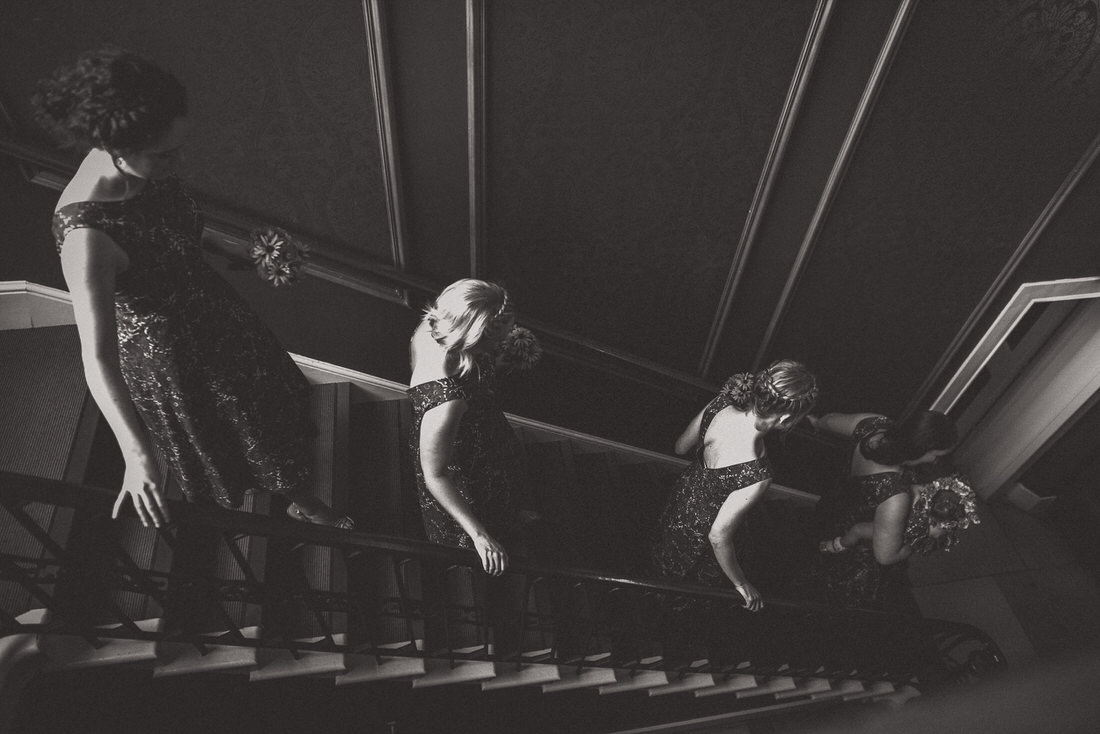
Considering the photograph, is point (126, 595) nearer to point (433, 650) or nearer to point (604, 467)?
point (433, 650)

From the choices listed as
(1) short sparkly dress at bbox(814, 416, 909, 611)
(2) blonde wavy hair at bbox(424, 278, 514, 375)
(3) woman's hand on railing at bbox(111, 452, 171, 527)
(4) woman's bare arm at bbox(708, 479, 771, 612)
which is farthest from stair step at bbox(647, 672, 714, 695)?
(3) woman's hand on railing at bbox(111, 452, 171, 527)

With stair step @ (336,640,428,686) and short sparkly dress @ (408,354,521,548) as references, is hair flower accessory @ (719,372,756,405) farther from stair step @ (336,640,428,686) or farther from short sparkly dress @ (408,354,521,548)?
stair step @ (336,640,428,686)

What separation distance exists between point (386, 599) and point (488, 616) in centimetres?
52

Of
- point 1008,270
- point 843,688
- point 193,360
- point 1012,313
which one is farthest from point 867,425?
point 193,360

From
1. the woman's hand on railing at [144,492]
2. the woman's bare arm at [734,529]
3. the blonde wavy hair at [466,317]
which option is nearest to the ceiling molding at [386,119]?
the blonde wavy hair at [466,317]

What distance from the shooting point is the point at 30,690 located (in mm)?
1984

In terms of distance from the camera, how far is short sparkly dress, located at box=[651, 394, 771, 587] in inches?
91.5

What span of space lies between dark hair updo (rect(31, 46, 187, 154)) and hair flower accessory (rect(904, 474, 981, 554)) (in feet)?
10.5

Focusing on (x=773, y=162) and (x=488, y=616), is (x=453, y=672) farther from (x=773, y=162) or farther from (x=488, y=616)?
(x=773, y=162)

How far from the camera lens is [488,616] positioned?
246 cm

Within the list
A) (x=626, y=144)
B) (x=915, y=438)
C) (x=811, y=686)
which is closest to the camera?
(x=915, y=438)

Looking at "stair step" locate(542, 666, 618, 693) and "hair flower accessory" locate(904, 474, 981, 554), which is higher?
"hair flower accessory" locate(904, 474, 981, 554)

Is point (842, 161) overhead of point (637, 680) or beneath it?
overhead

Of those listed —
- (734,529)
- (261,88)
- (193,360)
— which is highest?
(261,88)
